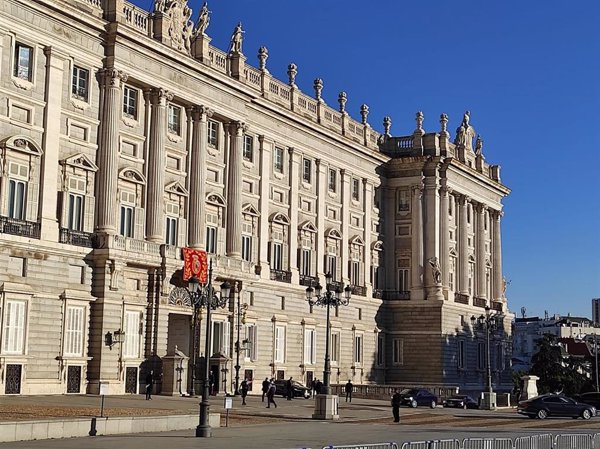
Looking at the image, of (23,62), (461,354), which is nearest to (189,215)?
(23,62)

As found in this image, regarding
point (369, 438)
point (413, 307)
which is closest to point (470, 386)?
point (413, 307)

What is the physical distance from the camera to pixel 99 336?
152 ft

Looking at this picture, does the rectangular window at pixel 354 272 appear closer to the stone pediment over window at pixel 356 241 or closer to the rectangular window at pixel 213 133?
the stone pediment over window at pixel 356 241

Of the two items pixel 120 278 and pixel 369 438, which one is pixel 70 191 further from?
pixel 369 438

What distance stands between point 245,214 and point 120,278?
1399 centimetres

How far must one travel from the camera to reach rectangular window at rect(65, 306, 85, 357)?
148 feet

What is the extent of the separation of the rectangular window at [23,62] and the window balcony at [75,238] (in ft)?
24.0

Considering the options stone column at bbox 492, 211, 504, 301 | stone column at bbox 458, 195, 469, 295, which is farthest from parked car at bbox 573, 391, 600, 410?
stone column at bbox 492, 211, 504, 301

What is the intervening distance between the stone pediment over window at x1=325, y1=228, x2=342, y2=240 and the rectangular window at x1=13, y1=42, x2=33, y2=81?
1189 inches

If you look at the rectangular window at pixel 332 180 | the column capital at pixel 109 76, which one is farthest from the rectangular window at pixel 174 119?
the rectangular window at pixel 332 180

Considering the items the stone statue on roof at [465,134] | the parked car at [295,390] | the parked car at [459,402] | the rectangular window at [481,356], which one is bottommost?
the parked car at [459,402]

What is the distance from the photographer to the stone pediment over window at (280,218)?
63072 millimetres

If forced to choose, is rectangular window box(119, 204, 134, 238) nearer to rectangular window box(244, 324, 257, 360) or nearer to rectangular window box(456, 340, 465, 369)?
rectangular window box(244, 324, 257, 360)

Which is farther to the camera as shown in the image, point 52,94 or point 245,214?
point 245,214
